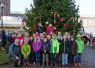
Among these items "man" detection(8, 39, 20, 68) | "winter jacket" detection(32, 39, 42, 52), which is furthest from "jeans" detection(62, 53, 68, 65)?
"man" detection(8, 39, 20, 68)

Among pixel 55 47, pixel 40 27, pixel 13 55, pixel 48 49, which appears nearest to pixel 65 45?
pixel 55 47

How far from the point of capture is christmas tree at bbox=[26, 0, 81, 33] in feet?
75.4

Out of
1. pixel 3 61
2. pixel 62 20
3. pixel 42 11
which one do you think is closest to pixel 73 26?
pixel 62 20

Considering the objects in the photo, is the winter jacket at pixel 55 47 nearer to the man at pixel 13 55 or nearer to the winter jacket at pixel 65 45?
the winter jacket at pixel 65 45

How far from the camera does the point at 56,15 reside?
22844 mm

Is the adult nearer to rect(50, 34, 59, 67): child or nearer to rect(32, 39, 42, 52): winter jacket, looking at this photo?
rect(50, 34, 59, 67): child

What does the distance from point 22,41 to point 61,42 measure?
2.29m

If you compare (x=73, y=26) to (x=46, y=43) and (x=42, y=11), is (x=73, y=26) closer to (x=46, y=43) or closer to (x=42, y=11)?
(x=42, y=11)

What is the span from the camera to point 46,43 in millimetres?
19547

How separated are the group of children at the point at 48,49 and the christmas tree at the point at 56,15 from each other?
257 centimetres

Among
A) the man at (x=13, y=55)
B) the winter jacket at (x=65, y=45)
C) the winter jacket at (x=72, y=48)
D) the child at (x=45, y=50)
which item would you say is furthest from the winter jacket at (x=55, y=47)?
the man at (x=13, y=55)

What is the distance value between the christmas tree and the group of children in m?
2.57

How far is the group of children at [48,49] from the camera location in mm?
19453

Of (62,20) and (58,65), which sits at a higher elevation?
(62,20)
